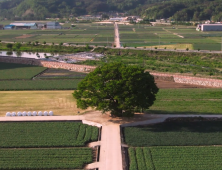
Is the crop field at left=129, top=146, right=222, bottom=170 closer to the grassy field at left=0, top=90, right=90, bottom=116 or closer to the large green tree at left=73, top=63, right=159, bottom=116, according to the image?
the large green tree at left=73, top=63, right=159, bottom=116

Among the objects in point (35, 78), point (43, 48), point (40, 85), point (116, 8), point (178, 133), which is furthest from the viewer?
point (116, 8)

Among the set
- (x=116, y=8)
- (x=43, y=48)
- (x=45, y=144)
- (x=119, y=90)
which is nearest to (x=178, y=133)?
(x=119, y=90)

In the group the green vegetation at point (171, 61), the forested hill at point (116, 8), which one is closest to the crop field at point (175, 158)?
the green vegetation at point (171, 61)

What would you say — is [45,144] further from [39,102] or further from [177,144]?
[39,102]

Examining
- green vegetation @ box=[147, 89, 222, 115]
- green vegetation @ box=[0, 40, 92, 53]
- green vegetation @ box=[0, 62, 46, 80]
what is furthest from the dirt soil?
green vegetation @ box=[0, 40, 92, 53]

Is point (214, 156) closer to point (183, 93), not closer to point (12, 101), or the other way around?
point (183, 93)

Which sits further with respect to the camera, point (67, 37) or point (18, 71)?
point (67, 37)

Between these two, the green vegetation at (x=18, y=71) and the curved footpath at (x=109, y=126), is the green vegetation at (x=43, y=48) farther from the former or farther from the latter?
the curved footpath at (x=109, y=126)
